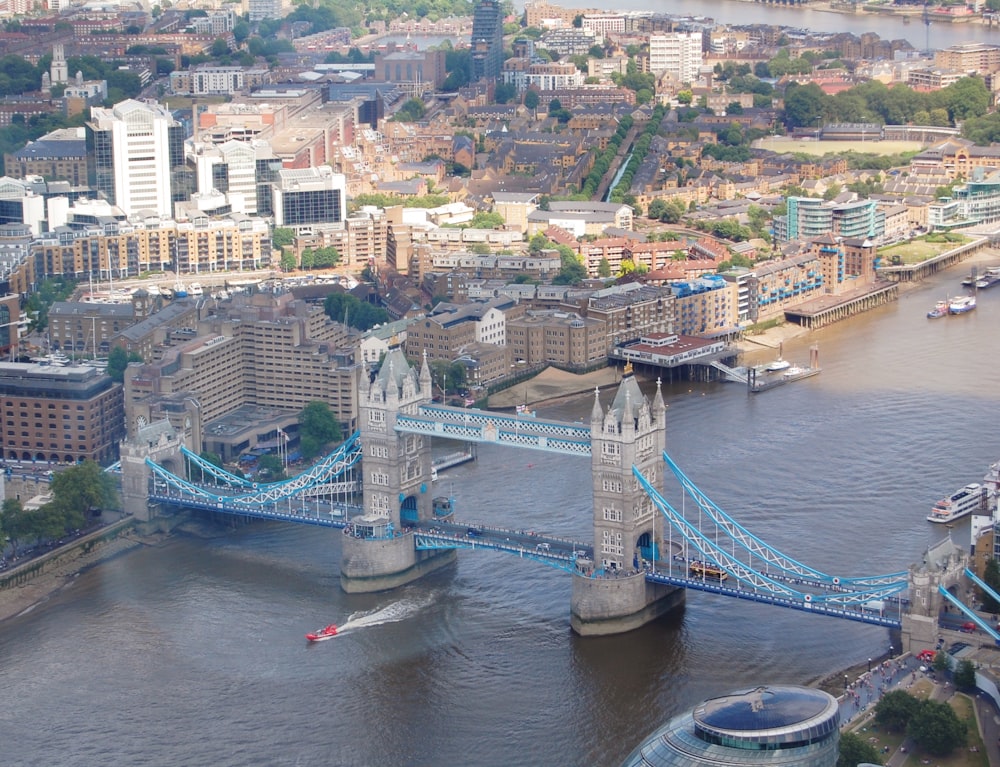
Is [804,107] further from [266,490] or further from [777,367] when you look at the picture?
[266,490]

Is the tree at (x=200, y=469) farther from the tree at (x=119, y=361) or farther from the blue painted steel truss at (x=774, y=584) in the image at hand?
the blue painted steel truss at (x=774, y=584)

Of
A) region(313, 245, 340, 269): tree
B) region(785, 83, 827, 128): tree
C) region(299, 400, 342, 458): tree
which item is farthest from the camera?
region(785, 83, 827, 128): tree

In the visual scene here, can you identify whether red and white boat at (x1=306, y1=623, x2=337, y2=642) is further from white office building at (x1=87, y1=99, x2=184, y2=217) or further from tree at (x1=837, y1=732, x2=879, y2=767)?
white office building at (x1=87, y1=99, x2=184, y2=217)

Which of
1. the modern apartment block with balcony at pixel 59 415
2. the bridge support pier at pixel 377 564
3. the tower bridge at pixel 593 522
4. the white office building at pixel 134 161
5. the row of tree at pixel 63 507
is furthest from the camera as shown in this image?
the white office building at pixel 134 161

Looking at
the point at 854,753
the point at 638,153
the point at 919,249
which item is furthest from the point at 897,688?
the point at 638,153

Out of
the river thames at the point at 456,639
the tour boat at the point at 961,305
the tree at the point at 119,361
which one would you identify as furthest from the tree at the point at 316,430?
the tour boat at the point at 961,305

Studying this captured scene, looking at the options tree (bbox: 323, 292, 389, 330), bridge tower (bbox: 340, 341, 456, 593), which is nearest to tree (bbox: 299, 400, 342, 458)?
bridge tower (bbox: 340, 341, 456, 593)
